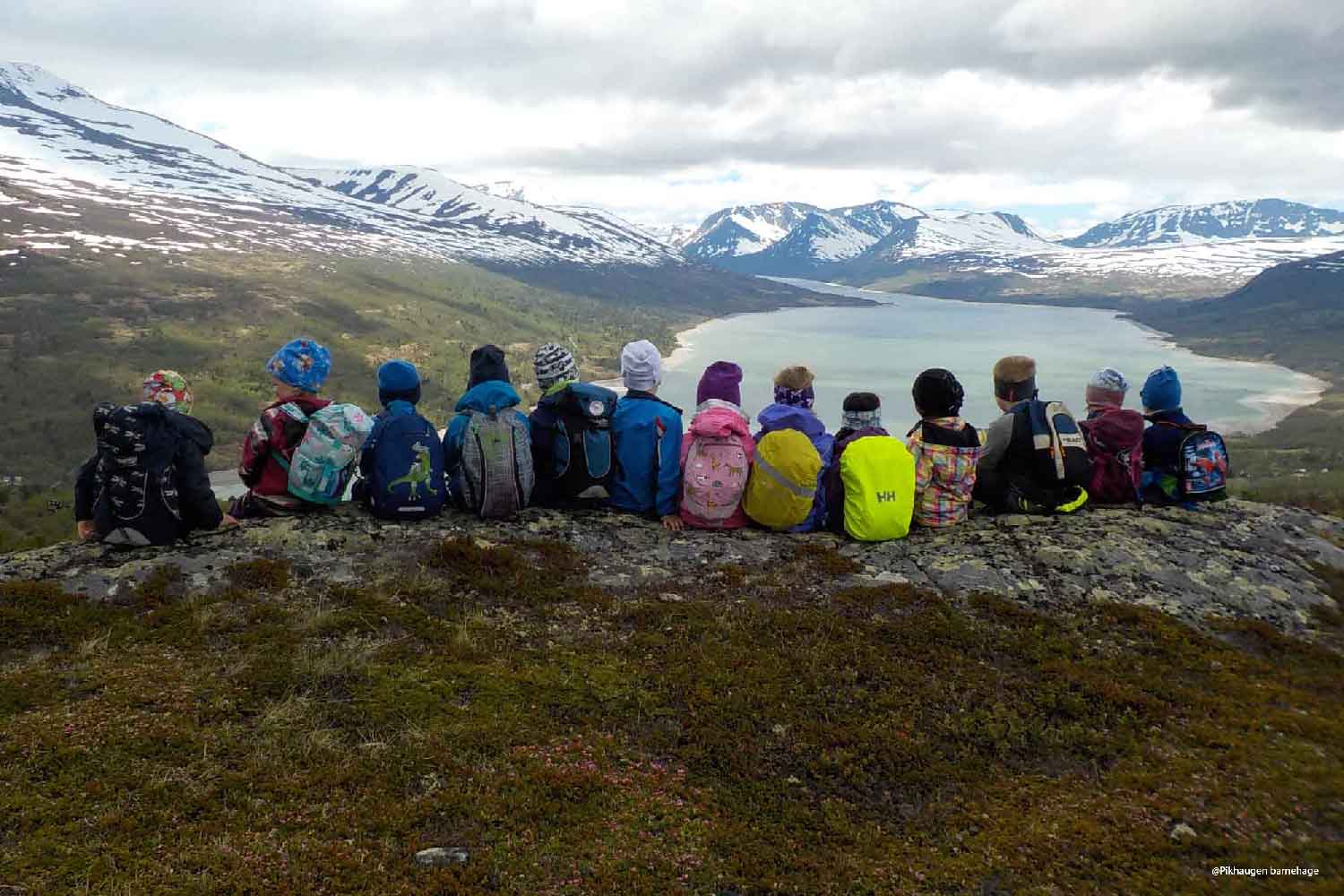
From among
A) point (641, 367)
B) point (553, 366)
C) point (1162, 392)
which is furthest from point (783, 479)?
point (1162, 392)

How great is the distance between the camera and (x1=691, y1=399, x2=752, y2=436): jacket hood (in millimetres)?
10969

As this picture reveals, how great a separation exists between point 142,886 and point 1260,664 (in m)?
10.6

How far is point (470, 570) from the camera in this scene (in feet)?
31.3

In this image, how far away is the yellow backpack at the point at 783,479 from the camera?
1080 cm

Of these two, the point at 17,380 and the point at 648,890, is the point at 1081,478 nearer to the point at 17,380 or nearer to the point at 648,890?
the point at 648,890

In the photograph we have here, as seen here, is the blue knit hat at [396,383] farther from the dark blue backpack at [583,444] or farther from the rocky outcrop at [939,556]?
the dark blue backpack at [583,444]

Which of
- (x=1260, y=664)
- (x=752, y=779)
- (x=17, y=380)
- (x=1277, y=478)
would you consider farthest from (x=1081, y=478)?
(x=17, y=380)

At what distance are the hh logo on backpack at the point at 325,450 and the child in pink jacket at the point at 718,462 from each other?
5.14 m

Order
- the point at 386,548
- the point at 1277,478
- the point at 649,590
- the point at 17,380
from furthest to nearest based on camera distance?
the point at 17,380, the point at 1277,478, the point at 386,548, the point at 649,590

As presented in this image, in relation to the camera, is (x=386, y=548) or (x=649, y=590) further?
(x=386, y=548)

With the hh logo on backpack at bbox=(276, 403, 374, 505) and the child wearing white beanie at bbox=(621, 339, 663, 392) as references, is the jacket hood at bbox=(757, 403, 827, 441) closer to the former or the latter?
the child wearing white beanie at bbox=(621, 339, 663, 392)

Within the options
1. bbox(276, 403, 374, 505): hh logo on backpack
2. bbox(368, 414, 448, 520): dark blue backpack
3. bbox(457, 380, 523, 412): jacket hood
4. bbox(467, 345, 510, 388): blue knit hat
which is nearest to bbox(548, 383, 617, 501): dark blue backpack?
bbox(457, 380, 523, 412): jacket hood

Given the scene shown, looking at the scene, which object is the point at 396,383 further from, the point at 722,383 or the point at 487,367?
the point at 722,383

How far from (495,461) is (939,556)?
710cm
